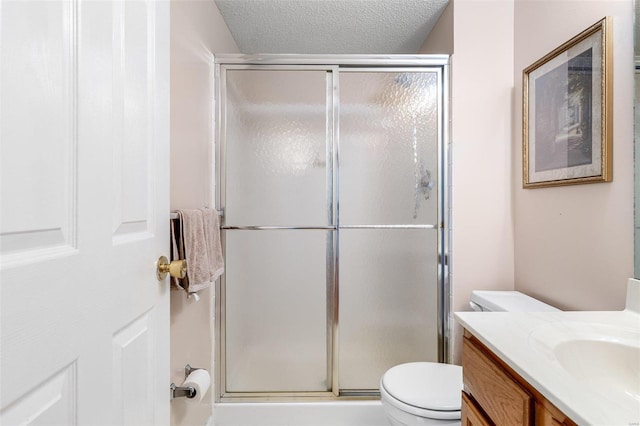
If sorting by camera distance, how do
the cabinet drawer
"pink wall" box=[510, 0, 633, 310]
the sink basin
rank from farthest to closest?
"pink wall" box=[510, 0, 633, 310] → the sink basin → the cabinet drawer

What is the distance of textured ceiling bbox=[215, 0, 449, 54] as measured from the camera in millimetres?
1823

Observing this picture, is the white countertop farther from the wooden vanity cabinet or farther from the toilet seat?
the toilet seat

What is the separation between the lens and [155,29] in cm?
83

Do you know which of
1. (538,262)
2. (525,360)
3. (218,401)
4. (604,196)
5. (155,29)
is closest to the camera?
(525,360)

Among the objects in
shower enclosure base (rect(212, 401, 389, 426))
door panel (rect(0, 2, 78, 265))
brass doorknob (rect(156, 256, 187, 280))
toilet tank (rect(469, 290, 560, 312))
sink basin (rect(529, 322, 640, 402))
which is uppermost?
door panel (rect(0, 2, 78, 265))

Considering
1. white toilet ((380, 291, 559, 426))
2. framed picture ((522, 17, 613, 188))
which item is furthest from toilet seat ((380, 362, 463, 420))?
A: framed picture ((522, 17, 613, 188))

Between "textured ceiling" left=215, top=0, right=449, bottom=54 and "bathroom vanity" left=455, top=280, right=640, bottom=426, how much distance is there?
1.72 metres

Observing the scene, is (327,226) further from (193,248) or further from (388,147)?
(193,248)

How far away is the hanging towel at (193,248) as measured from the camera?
3.90ft

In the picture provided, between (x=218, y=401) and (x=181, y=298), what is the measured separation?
86 centimetres

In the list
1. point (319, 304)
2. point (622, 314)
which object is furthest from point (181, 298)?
point (622, 314)

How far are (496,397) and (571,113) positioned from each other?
3.84 ft

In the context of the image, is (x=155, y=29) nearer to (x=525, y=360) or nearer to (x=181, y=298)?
(x=181, y=298)

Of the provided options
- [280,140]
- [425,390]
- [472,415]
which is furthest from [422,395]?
[280,140]
